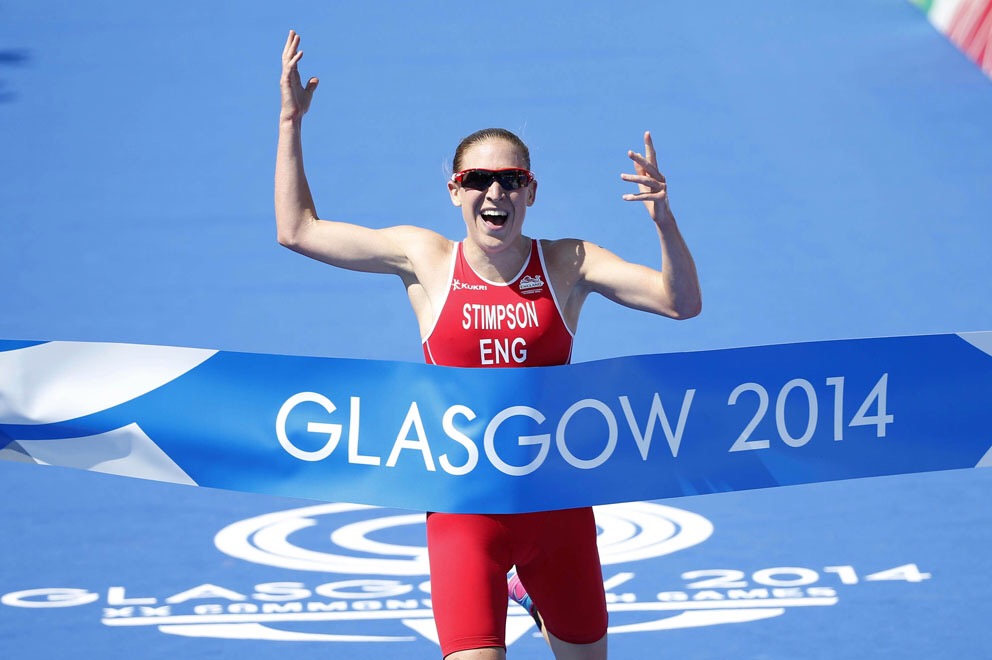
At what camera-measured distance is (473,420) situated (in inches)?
169

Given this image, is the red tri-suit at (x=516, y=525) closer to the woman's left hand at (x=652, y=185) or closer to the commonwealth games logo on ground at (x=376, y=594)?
the woman's left hand at (x=652, y=185)

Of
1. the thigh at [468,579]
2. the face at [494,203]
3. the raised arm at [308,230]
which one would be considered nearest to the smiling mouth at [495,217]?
the face at [494,203]

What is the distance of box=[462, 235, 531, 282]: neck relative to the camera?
4.29 meters

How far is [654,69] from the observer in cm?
1227

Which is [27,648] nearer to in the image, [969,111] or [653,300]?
[653,300]

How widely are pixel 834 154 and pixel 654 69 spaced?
6.99 feet

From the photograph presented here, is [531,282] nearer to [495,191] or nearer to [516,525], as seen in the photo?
[495,191]

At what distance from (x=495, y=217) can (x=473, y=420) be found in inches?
23.2

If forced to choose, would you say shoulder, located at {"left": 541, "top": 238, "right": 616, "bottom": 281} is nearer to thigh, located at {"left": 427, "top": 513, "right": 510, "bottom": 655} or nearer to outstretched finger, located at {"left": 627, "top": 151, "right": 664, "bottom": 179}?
outstretched finger, located at {"left": 627, "top": 151, "right": 664, "bottom": 179}

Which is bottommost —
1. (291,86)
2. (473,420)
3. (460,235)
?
(473,420)

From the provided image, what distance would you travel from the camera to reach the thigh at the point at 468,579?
4043mm

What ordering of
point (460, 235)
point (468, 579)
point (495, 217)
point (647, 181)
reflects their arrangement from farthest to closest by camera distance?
point (460, 235)
point (495, 217)
point (468, 579)
point (647, 181)

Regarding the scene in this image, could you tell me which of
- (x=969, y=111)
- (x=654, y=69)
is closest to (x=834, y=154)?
(x=969, y=111)

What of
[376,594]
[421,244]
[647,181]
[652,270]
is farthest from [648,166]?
[376,594]
